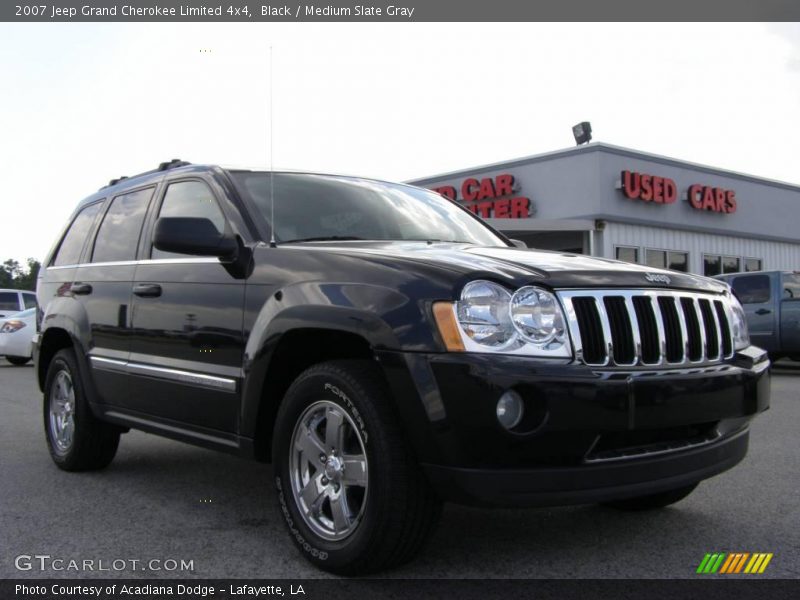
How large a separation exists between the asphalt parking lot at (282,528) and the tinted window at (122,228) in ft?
4.61

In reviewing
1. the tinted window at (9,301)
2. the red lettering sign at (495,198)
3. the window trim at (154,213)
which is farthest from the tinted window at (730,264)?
the window trim at (154,213)

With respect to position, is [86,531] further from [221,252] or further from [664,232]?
[664,232]

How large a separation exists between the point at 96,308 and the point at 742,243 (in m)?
24.5

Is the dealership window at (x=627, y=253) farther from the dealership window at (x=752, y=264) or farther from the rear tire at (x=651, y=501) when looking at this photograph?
the rear tire at (x=651, y=501)

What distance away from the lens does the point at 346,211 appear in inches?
174

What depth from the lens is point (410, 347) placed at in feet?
9.72

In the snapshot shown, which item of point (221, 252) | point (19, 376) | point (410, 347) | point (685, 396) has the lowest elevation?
point (19, 376)

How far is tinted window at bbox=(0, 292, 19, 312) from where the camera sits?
19500mm

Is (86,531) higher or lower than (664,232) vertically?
lower

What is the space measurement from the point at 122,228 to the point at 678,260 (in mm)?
20929

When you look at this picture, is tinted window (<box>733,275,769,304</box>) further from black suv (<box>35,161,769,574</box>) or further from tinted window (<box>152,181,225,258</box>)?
tinted window (<box>152,181,225,258</box>)

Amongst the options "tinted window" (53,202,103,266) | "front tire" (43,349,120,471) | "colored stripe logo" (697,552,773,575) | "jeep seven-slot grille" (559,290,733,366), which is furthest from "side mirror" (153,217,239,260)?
"colored stripe logo" (697,552,773,575)

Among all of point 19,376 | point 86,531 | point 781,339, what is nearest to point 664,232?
point 781,339

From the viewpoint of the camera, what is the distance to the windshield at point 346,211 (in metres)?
4.18
